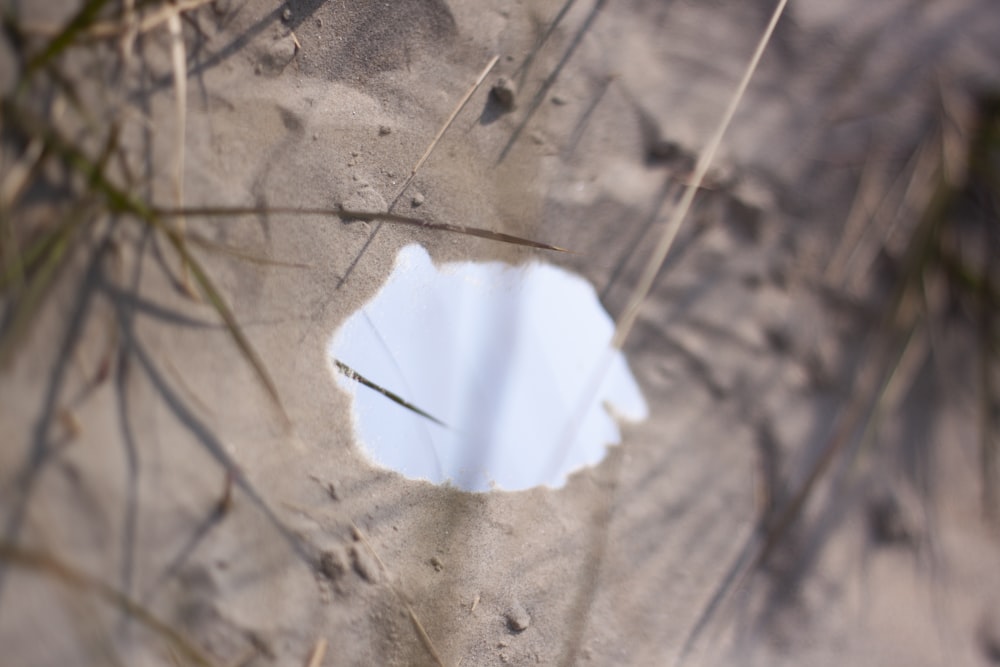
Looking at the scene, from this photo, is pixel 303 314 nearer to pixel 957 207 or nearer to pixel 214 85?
pixel 214 85

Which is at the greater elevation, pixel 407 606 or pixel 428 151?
pixel 428 151

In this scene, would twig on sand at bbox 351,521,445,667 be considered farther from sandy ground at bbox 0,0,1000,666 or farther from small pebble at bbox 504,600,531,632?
small pebble at bbox 504,600,531,632

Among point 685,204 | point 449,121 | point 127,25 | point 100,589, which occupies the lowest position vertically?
point 100,589

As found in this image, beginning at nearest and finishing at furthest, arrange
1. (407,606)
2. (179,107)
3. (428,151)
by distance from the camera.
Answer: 1. (179,107)
2. (407,606)
3. (428,151)

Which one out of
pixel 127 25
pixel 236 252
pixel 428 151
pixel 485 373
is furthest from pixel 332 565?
pixel 127 25

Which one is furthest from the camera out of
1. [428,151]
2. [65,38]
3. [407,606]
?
[428,151]

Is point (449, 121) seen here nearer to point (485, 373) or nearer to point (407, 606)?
point (485, 373)
